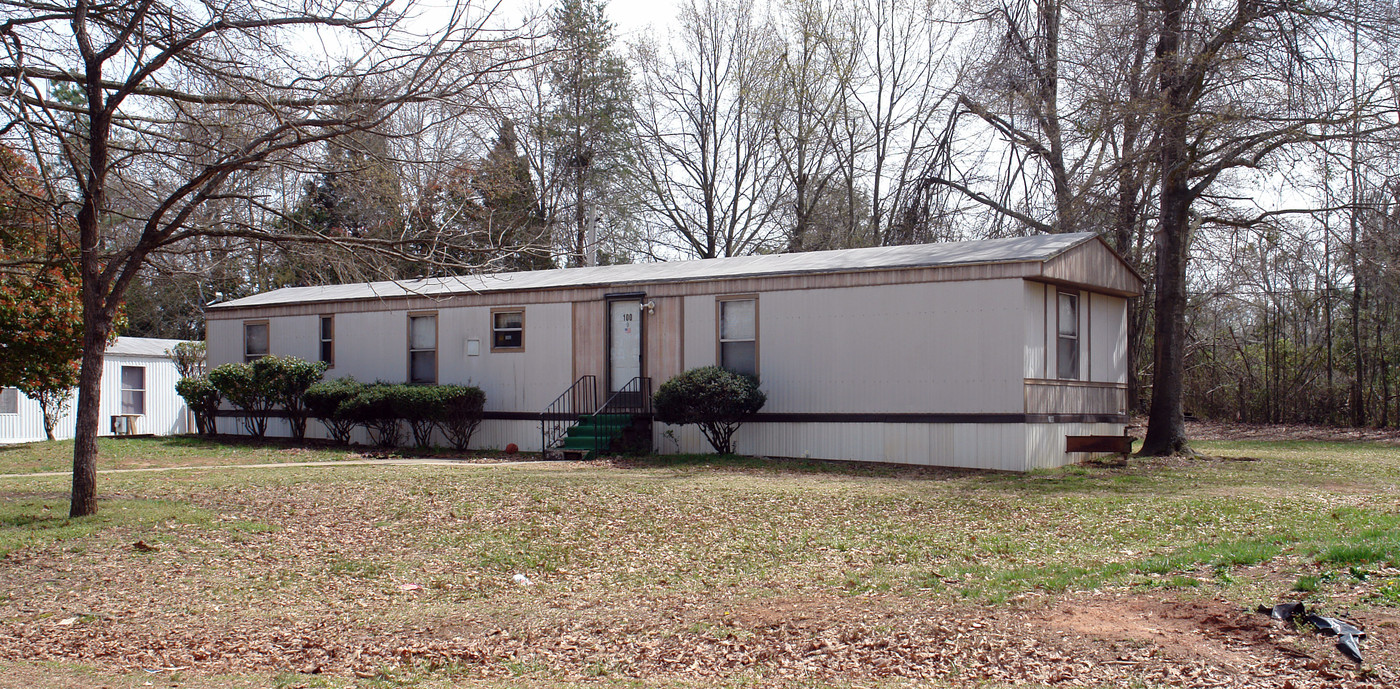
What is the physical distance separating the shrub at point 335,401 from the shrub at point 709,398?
626cm

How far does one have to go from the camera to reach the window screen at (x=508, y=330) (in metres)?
18.4

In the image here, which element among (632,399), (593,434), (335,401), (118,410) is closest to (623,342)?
(632,399)

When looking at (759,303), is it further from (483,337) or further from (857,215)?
(857,215)

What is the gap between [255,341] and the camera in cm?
2169

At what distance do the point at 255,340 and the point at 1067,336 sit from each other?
1618cm

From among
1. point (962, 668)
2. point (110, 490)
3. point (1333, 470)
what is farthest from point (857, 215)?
point (962, 668)

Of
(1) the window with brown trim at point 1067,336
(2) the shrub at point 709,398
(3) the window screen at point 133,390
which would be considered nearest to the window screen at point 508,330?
(2) the shrub at point 709,398

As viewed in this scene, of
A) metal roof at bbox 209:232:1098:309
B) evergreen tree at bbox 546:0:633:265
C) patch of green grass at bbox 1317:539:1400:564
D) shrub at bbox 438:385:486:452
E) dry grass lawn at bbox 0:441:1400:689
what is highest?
evergreen tree at bbox 546:0:633:265

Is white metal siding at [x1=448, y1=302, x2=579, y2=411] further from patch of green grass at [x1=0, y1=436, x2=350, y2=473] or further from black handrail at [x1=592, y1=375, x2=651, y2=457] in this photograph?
patch of green grass at [x1=0, y1=436, x2=350, y2=473]

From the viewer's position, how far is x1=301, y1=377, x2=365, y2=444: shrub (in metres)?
18.6

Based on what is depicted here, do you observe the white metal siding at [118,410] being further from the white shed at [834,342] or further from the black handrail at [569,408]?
the black handrail at [569,408]

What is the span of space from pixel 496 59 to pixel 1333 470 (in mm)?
12458

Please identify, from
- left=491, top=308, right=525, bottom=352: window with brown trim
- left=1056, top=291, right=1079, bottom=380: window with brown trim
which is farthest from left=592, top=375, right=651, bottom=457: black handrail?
left=1056, top=291, right=1079, bottom=380: window with brown trim

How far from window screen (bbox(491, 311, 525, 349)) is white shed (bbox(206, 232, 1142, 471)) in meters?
0.03
